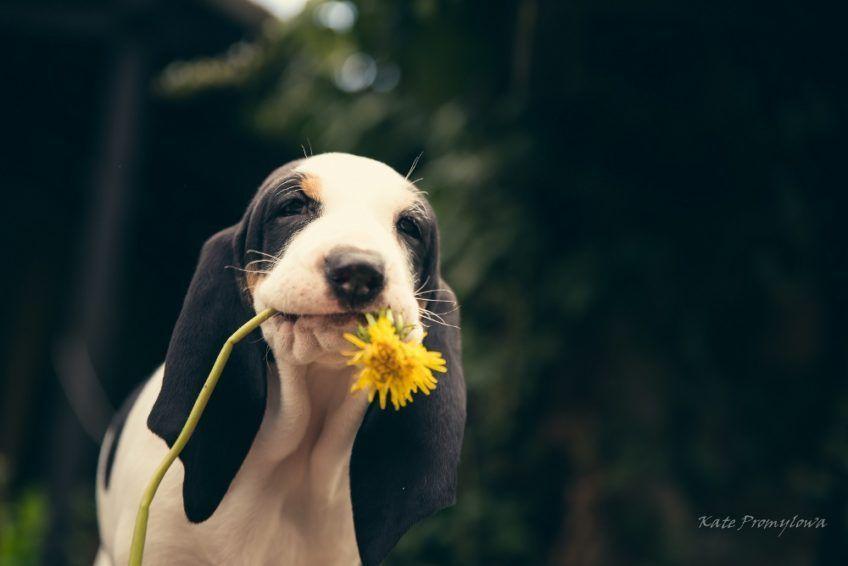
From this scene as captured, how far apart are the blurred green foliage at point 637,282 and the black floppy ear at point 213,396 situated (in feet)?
8.75

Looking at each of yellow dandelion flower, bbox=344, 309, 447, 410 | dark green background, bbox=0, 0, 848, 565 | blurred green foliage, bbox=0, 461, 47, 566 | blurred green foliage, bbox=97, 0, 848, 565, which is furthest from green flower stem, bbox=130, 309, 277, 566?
blurred green foliage, bbox=0, 461, 47, 566

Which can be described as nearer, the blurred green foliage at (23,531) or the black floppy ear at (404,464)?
the black floppy ear at (404,464)

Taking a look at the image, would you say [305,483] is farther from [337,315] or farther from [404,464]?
[337,315]

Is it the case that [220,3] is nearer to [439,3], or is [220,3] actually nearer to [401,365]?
[439,3]

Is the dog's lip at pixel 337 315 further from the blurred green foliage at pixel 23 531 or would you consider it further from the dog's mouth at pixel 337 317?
the blurred green foliage at pixel 23 531

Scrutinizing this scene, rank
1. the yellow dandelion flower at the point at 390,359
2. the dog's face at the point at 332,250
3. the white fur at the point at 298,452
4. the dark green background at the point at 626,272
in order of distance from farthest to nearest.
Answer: the dark green background at the point at 626,272 → the white fur at the point at 298,452 → the dog's face at the point at 332,250 → the yellow dandelion flower at the point at 390,359

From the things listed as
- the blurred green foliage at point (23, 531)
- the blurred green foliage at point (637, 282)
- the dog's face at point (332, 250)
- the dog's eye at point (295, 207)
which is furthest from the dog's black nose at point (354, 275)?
the blurred green foliage at point (23, 531)

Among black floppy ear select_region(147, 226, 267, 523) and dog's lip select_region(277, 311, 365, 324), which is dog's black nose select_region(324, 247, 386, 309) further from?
black floppy ear select_region(147, 226, 267, 523)

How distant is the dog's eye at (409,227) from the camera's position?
5.70ft

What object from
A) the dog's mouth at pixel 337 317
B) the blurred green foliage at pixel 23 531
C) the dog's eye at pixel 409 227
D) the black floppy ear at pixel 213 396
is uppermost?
the dog's eye at pixel 409 227

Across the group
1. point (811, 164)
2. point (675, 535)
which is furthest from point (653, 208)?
point (675, 535)

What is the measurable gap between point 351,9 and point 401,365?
356 cm

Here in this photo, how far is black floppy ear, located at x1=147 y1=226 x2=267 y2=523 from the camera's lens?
1.66 meters

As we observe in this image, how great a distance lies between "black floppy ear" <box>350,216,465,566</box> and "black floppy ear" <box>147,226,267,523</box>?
0.75 feet
